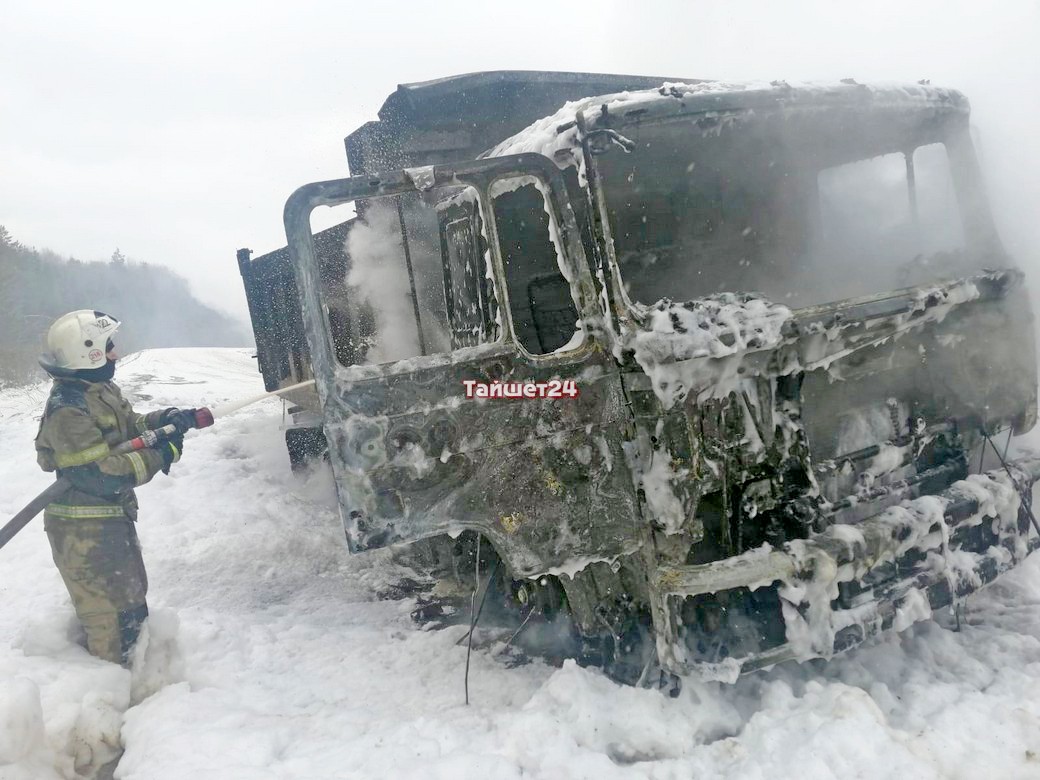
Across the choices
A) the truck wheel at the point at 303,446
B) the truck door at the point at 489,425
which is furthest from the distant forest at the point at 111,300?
the truck door at the point at 489,425

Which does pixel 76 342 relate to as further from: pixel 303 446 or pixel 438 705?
pixel 303 446

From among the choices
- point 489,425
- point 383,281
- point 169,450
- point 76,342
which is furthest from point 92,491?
point 383,281

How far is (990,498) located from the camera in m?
3.18

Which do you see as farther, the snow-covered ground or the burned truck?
the burned truck

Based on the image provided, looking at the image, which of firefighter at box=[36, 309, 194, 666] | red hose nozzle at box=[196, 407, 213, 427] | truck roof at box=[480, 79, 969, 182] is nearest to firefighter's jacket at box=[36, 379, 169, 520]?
firefighter at box=[36, 309, 194, 666]

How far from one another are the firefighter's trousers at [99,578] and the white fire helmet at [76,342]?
79 centimetres

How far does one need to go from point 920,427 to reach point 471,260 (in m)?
2.28

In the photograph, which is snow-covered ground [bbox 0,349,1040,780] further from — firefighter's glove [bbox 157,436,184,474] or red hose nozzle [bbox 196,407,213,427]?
red hose nozzle [bbox 196,407,213,427]

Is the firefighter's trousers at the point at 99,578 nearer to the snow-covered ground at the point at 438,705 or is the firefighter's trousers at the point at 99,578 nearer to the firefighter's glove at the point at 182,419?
the snow-covered ground at the point at 438,705

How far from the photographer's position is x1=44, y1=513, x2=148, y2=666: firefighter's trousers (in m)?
3.62

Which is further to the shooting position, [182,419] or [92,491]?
[182,419]

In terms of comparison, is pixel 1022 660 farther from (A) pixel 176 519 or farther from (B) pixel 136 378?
(B) pixel 136 378
